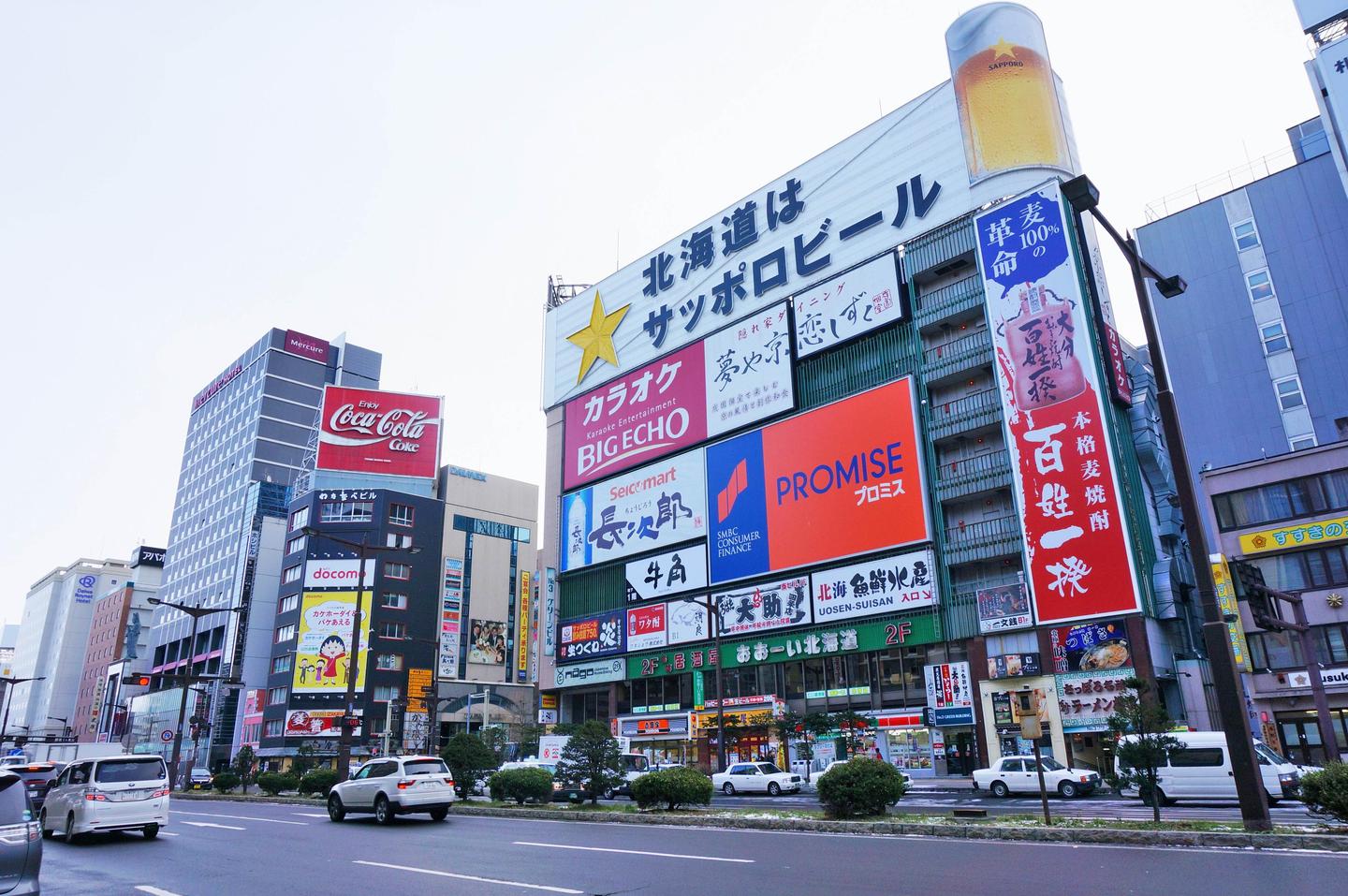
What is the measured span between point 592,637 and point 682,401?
18.0 meters

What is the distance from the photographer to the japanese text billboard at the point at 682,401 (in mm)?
55031

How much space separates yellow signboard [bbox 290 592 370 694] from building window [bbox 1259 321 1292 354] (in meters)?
72.6

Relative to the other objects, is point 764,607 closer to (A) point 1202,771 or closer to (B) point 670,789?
(A) point 1202,771

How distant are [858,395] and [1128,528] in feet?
53.1

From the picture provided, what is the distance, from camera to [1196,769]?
23.0 metres

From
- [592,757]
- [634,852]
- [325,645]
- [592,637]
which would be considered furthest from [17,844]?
[325,645]

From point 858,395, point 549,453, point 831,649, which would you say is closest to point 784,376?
point 858,395

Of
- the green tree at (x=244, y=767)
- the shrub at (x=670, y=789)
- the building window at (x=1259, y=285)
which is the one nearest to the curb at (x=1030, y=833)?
the shrub at (x=670, y=789)

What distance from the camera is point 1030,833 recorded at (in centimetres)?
1301

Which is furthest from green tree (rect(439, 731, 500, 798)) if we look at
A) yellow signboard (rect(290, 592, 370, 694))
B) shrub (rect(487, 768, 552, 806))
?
yellow signboard (rect(290, 592, 370, 694))

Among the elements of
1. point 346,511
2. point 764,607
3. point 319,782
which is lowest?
point 319,782

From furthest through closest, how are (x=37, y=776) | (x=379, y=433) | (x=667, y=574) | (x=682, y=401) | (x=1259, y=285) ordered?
(x=379, y=433)
(x=682, y=401)
(x=667, y=574)
(x=1259, y=285)
(x=37, y=776)

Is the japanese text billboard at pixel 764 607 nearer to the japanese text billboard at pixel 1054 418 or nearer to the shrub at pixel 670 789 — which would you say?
the japanese text billboard at pixel 1054 418

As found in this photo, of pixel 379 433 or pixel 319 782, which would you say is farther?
pixel 379 433
